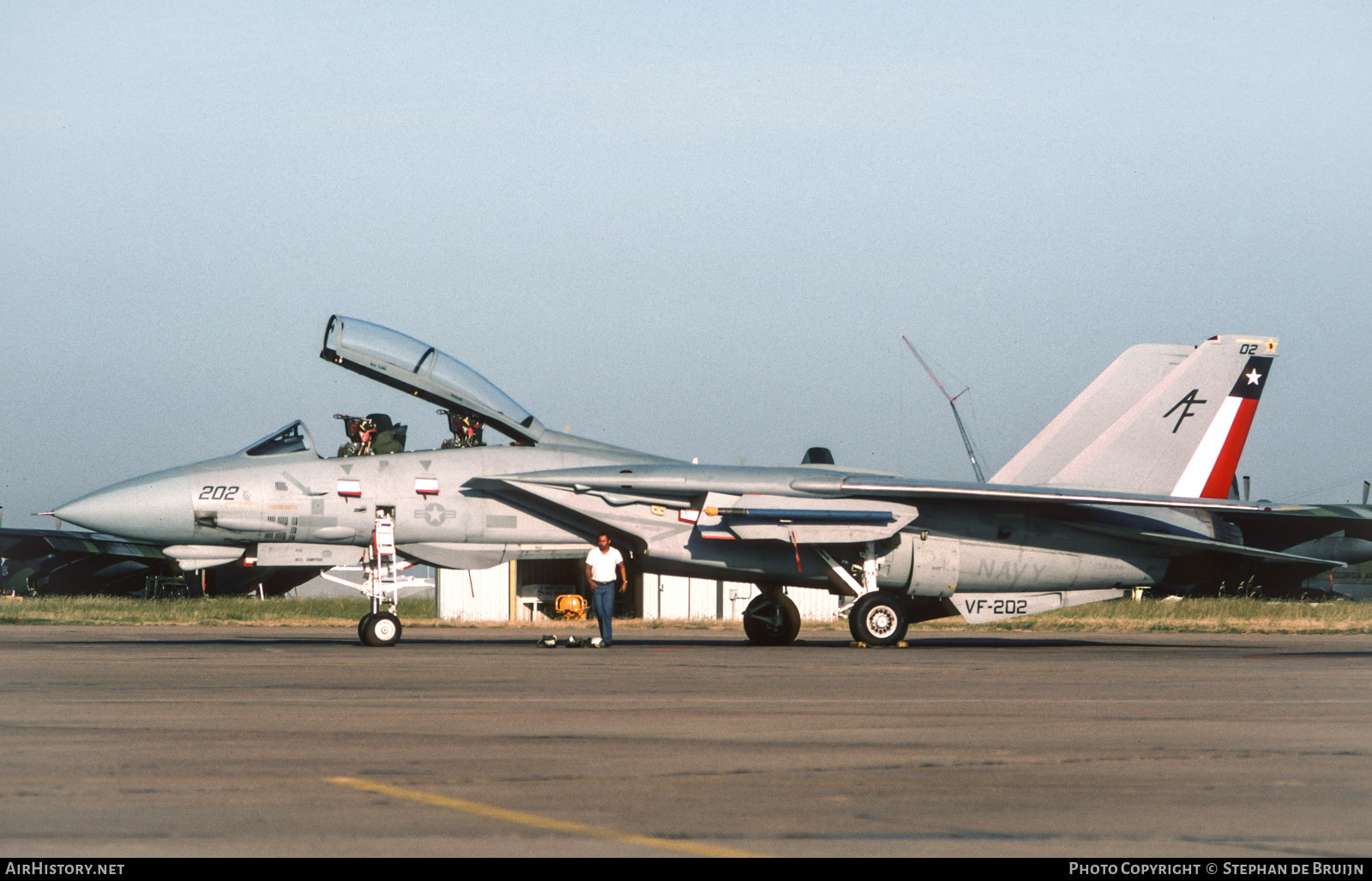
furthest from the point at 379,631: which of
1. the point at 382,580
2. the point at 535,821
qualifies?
A: the point at 535,821

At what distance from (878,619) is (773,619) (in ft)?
5.23

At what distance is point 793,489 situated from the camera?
1681cm

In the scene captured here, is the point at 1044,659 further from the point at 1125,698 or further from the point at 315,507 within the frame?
the point at 315,507

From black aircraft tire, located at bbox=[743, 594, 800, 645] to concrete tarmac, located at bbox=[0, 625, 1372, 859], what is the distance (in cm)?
531

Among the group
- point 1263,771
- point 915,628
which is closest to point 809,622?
point 915,628

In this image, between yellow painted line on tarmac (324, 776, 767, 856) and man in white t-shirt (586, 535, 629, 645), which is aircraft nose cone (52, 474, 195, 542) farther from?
yellow painted line on tarmac (324, 776, 767, 856)

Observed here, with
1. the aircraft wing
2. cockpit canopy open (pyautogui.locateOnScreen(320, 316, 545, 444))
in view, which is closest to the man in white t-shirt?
the aircraft wing

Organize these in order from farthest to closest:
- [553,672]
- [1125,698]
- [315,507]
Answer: [315,507] < [553,672] < [1125,698]

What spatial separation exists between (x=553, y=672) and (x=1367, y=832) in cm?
802

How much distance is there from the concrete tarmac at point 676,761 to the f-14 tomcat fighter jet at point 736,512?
398cm

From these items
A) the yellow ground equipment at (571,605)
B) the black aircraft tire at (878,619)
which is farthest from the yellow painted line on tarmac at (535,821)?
the yellow ground equipment at (571,605)

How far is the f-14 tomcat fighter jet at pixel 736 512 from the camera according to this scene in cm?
1633

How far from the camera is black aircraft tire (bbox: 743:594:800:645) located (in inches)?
711

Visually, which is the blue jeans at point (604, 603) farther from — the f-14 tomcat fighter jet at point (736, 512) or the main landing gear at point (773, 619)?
the main landing gear at point (773, 619)
